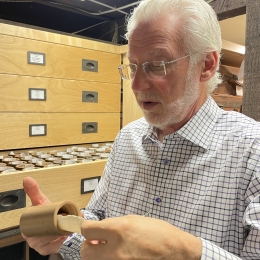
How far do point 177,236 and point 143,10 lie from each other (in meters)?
0.58

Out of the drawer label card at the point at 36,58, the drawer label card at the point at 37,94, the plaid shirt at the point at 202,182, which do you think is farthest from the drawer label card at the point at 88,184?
the drawer label card at the point at 36,58

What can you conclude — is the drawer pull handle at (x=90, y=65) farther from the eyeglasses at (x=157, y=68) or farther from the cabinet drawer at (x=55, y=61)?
the eyeglasses at (x=157, y=68)

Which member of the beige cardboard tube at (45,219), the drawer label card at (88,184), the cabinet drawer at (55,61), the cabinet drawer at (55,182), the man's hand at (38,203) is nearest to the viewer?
the beige cardboard tube at (45,219)

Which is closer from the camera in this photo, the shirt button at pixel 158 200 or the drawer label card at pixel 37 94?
the shirt button at pixel 158 200

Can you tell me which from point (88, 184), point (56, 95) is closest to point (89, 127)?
point (56, 95)

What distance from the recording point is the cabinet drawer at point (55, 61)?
146cm

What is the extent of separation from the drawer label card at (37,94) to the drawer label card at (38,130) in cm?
14

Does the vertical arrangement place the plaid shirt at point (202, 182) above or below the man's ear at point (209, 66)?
below

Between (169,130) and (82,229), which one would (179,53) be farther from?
(82,229)

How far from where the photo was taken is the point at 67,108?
67.1 inches

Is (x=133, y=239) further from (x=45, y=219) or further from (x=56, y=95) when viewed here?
(x=56, y=95)

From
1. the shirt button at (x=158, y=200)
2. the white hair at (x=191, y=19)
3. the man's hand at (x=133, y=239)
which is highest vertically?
the white hair at (x=191, y=19)

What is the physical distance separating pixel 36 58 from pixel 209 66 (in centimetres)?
104

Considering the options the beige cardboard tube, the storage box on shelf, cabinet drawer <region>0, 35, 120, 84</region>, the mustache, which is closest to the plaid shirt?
the mustache
